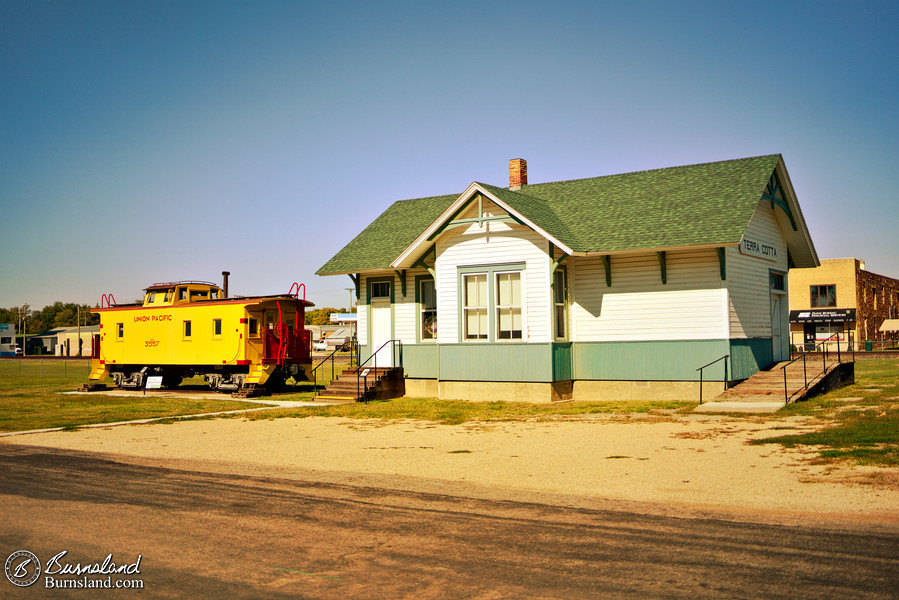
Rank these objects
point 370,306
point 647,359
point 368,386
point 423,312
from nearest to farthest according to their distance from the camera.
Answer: point 647,359 < point 368,386 < point 423,312 < point 370,306

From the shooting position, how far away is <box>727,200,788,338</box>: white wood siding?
21594 mm

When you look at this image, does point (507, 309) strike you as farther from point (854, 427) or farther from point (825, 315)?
point (825, 315)

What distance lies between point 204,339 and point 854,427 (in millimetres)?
22691

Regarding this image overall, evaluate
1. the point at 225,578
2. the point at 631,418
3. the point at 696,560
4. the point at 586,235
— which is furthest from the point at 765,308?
the point at 225,578

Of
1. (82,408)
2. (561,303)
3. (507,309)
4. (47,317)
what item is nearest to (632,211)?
(561,303)

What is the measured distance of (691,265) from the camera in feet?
70.8

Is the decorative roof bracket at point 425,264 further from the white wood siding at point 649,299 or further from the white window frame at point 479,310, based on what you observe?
the white wood siding at point 649,299

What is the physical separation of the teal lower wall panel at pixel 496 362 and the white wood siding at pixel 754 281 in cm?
534

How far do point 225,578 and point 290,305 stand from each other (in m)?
24.4

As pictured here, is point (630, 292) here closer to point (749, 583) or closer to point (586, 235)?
point (586, 235)

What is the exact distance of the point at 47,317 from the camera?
187125 mm

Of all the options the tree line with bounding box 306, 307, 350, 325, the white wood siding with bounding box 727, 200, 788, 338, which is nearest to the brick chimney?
the white wood siding with bounding box 727, 200, 788, 338

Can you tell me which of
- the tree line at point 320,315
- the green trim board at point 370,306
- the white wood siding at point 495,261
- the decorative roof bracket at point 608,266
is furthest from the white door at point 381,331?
the tree line at point 320,315

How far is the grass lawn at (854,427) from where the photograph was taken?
37.6 feet
